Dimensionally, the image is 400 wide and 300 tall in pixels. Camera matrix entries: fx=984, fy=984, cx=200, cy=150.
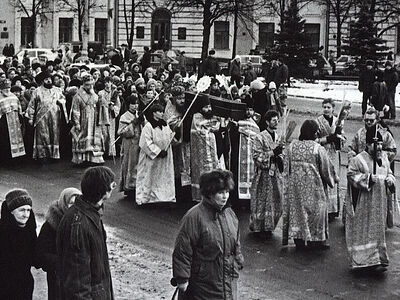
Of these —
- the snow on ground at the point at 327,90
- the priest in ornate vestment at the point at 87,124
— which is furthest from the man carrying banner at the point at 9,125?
the snow on ground at the point at 327,90

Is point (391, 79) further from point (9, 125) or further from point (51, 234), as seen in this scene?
point (51, 234)

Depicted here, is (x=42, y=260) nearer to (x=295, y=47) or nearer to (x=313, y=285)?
(x=313, y=285)

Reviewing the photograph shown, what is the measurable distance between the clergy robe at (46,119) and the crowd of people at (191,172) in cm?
2

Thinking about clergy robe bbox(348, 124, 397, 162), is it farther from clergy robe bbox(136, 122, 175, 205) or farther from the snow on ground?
the snow on ground

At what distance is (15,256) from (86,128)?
34.8 feet

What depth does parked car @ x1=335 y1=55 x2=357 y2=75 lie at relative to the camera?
141 ft

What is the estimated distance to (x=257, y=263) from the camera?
1107 cm

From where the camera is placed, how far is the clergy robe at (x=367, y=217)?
1048 cm

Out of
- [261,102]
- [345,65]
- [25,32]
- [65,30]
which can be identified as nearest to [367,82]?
[261,102]

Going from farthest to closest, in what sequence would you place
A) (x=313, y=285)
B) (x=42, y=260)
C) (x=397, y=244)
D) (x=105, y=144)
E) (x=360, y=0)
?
(x=360, y=0) < (x=105, y=144) < (x=397, y=244) < (x=313, y=285) < (x=42, y=260)

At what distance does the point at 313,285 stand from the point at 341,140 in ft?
11.6

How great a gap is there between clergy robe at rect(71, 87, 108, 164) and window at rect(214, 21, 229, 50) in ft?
136

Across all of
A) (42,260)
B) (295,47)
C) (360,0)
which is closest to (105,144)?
(42,260)

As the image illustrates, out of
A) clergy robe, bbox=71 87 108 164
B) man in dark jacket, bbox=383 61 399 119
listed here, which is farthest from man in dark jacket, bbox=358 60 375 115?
clergy robe, bbox=71 87 108 164
